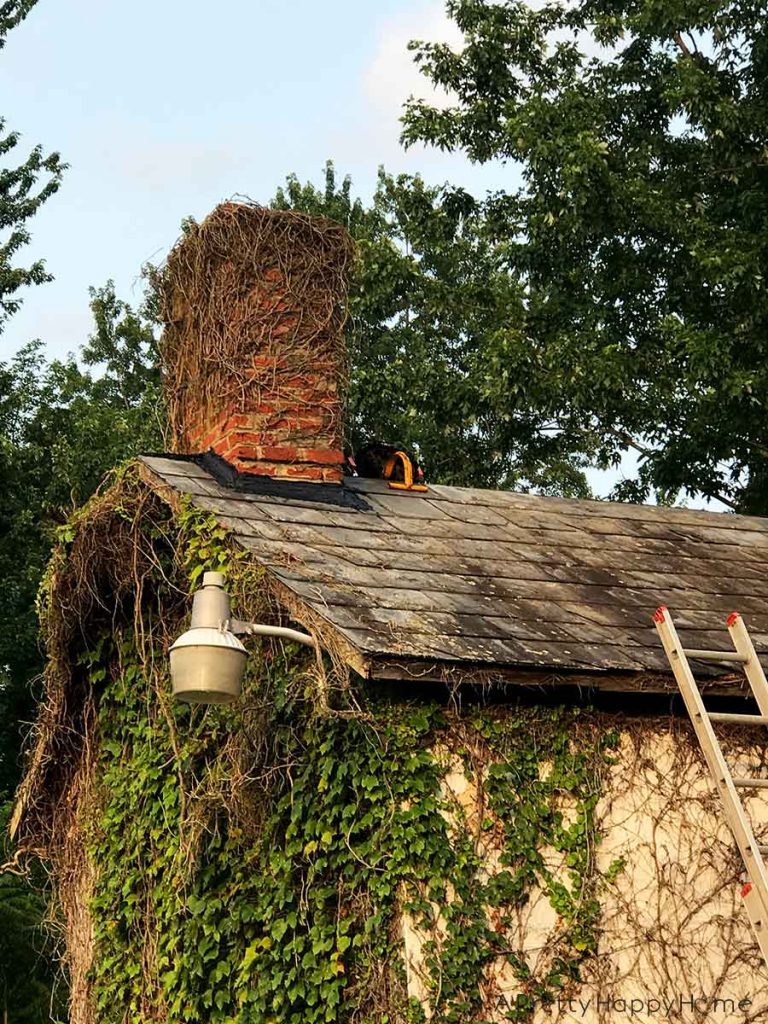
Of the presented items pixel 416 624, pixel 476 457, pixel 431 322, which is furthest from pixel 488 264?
pixel 416 624

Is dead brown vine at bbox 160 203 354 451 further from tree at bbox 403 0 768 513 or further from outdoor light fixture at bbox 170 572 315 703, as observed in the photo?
tree at bbox 403 0 768 513

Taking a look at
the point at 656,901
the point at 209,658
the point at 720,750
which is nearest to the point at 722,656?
the point at 720,750

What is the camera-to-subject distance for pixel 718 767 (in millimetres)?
5930

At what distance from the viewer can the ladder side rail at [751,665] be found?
21.0 ft

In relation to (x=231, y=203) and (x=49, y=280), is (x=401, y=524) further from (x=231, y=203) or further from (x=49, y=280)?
(x=49, y=280)

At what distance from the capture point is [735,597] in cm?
859

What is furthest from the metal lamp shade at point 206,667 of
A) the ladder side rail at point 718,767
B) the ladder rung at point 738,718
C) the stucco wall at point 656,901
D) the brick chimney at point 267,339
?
the brick chimney at point 267,339

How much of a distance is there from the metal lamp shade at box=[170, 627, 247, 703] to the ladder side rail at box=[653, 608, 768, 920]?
6.37 ft

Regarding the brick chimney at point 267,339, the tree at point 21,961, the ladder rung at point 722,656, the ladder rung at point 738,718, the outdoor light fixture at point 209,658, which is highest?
the brick chimney at point 267,339

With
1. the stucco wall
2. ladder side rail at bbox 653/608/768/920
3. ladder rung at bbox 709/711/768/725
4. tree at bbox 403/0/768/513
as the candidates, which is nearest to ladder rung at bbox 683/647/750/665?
ladder side rail at bbox 653/608/768/920

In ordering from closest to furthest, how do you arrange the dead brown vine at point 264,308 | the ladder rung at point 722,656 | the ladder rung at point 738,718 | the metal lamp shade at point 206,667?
the metal lamp shade at point 206,667
the ladder rung at point 738,718
the ladder rung at point 722,656
the dead brown vine at point 264,308

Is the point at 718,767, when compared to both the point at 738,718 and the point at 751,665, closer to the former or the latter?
the point at 738,718

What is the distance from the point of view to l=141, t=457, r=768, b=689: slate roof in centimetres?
664

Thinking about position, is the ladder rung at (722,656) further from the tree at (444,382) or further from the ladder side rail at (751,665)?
the tree at (444,382)
